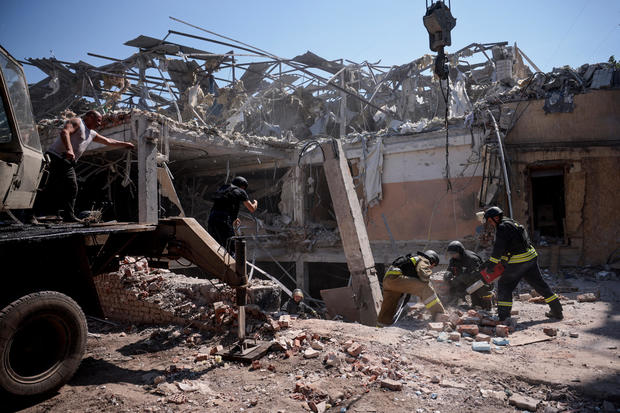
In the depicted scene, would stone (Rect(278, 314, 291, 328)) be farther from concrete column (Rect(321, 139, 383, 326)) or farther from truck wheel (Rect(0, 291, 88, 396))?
truck wheel (Rect(0, 291, 88, 396))

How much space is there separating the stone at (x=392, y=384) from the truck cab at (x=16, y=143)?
347 cm

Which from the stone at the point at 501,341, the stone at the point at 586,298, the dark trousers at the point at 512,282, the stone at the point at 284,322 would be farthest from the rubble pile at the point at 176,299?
the stone at the point at 586,298

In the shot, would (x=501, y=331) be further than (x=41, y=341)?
Yes

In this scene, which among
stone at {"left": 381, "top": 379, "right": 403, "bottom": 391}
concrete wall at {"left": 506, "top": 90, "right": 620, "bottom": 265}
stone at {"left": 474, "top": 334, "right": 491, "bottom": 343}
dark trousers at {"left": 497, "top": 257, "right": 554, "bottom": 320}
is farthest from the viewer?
concrete wall at {"left": 506, "top": 90, "right": 620, "bottom": 265}

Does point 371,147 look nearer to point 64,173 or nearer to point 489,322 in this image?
point 489,322

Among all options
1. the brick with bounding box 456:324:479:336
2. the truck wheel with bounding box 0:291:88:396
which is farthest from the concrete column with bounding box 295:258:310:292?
the truck wheel with bounding box 0:291:88:396

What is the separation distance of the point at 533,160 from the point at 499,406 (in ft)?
24.3

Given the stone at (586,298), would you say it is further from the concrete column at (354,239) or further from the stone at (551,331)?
the concrete column at (354,239)

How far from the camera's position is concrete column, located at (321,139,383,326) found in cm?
631

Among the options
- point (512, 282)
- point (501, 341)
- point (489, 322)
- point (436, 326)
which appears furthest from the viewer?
point (512, 282)

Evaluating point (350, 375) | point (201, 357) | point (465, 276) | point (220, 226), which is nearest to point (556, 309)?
point (465, 276)

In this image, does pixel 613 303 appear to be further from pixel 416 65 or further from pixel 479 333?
pixel 416 65

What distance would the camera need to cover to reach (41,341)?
3.39 meters

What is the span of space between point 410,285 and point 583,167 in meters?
5.88
